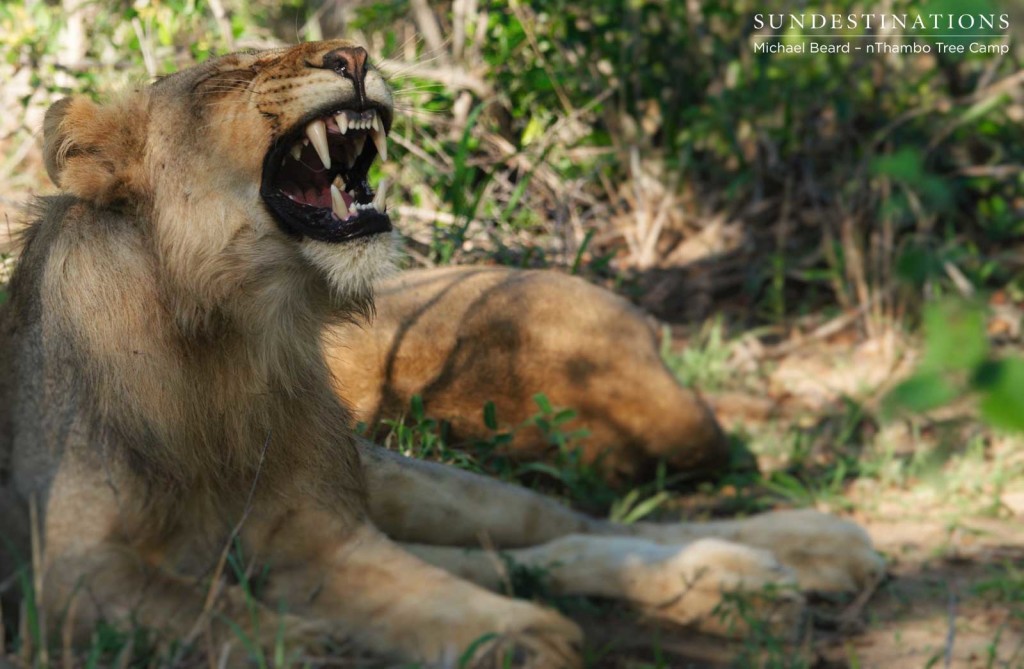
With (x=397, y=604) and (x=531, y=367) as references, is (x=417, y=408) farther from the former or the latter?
(x=397, y=604)

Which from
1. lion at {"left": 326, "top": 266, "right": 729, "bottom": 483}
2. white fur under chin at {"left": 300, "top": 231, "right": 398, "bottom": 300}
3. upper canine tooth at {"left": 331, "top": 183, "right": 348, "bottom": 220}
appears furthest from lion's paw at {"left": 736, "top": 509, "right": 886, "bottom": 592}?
upper canine tooth at {"left": 331, "top": 183, "right": 348, "bottom": 220}

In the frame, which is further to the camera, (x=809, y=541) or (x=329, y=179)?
(x=809, y=541)

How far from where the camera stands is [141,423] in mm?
2811

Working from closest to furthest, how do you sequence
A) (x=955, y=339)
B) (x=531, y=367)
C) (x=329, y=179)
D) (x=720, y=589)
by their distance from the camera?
(x=955, y=339) → (x=329, y=179) → (x=720, y=589) → (x=531, y=367)

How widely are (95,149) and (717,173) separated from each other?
15.6 feet

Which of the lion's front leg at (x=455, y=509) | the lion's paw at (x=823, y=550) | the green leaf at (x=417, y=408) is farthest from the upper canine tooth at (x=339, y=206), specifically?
the lion's paw at (x=823, y=550)

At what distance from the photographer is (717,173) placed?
23.5 feet

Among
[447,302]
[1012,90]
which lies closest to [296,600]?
[447,302]

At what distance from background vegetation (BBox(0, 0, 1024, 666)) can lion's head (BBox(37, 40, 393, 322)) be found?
231cm

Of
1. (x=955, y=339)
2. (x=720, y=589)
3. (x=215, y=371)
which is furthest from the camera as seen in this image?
(x=720, y=589)

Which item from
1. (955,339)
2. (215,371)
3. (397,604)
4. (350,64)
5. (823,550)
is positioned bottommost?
(823,550)

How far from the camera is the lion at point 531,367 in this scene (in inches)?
175

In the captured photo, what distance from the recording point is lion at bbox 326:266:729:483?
445 centimetres

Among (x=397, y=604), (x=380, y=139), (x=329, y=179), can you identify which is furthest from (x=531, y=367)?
(x=397, y=604)
